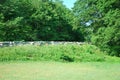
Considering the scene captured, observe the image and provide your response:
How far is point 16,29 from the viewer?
198 feet

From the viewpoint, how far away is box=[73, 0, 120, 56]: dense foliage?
4304 cm

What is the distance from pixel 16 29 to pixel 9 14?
4.43 m

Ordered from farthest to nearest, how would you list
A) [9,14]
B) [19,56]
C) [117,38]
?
[9,14] < [117,38] < [19,56]

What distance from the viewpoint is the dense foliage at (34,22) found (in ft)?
196

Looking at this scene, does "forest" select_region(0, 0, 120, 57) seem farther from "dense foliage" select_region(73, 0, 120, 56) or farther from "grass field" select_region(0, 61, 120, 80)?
"grass field" select_region(0, 61, 120, 80)

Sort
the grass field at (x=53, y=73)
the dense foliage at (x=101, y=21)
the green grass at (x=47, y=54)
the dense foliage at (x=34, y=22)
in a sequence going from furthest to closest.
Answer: the dense foliage at (x=34, y=22), the dense foliage at (x=101, y=21), the green grass at (x=47, y=54), the grass field at (x=53, y=73)

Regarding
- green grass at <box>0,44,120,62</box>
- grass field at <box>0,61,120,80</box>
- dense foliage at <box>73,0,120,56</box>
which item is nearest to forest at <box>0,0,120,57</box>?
dense foliage at <box>73,0,120,56</box>

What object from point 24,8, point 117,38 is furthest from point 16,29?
point 117,38

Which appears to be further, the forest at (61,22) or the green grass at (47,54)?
the forest at (61,22)

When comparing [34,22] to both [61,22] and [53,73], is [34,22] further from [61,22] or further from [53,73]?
[53,73]

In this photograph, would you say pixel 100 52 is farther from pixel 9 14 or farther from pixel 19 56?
pixel 9 14

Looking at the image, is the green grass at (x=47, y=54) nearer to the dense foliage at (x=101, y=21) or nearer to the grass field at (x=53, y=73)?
the dense foliage at (x=101, y=21)

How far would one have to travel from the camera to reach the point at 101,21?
4775 cm

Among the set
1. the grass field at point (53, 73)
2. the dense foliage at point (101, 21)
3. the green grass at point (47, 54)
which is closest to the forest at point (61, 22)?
the dense foliage at point (101, 21)
